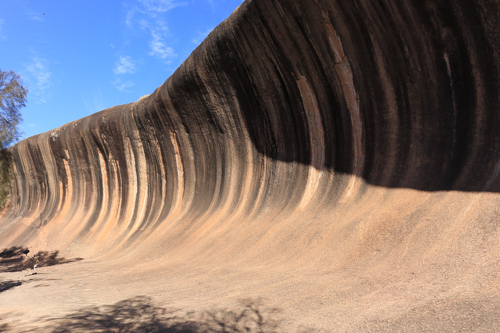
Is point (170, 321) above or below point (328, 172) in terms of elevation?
below

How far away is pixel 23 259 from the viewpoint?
1355 cm

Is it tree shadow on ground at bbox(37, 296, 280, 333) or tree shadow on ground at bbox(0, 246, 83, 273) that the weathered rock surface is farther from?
tree shadow on ground at bbox(0, 246, 83, 273)

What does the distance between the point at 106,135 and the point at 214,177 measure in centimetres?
583

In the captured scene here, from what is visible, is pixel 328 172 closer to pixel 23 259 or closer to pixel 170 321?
pixel 170 321

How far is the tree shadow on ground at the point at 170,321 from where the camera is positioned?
11.8ft

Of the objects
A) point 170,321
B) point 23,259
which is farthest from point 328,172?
point 23,259

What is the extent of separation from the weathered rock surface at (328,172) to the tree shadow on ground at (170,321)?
0.32m

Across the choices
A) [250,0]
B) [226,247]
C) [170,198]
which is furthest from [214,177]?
[250,0]

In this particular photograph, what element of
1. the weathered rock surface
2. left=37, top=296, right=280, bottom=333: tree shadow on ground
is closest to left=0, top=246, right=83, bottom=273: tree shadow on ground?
the weathered rock surface

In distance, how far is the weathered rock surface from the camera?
165 inches

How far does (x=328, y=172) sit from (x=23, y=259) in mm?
12646

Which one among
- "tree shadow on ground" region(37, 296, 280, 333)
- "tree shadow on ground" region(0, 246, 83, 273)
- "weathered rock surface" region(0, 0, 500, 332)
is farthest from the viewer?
"tree shadow on ground" region(0, 246, 83, 273)

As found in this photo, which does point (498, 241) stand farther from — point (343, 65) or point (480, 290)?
point (343, 65)

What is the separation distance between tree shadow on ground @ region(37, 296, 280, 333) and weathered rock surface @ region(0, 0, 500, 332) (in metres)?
0.32
